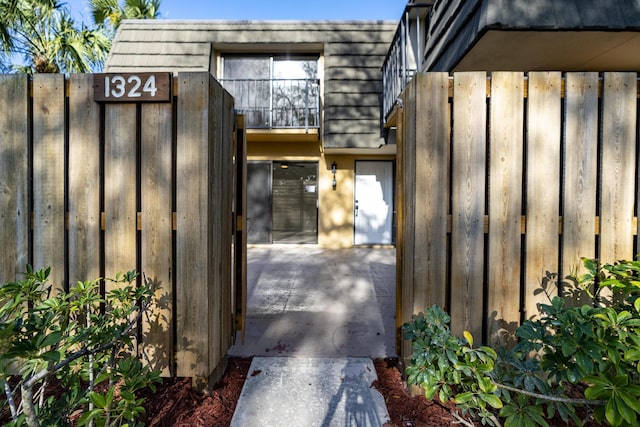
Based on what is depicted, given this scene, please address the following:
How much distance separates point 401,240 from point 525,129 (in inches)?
40.6

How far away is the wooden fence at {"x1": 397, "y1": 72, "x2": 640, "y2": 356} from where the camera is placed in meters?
1.88

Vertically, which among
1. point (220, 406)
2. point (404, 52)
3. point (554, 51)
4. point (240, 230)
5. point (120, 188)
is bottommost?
point (220, 406)

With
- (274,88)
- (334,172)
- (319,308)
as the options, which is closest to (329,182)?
(334,172)

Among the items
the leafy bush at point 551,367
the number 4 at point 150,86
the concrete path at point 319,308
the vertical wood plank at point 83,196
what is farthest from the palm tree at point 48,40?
the leafy bush at point 551,367

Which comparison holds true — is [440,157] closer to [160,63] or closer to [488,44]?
[488,44]

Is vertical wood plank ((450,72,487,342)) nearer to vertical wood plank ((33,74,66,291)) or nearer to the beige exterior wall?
vertical wood plank ((33,74,66,291))

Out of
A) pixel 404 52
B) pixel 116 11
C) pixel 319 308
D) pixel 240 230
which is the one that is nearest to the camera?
pixel 240 230

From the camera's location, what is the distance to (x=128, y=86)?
1.87 meters

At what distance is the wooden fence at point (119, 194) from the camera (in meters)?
1.88

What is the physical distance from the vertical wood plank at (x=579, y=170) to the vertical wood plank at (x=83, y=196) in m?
2.91

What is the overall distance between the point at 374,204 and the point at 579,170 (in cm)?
603

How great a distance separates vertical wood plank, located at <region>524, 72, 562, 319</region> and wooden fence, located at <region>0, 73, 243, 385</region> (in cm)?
199

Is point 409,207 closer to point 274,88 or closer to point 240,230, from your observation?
point 240,230

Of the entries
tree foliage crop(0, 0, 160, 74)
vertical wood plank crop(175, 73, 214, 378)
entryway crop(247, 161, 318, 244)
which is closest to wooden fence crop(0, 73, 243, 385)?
vertical wood plank crop(175, 73, 214, 378)
